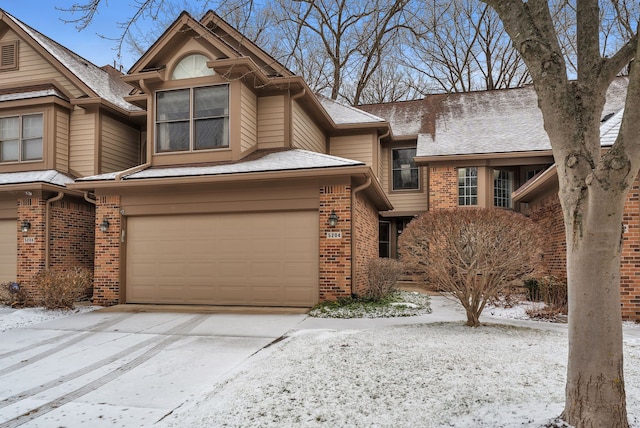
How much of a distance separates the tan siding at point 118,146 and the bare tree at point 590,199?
40.8 ft

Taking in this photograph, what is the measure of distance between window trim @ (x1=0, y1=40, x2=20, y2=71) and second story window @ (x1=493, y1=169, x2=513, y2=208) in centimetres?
1527

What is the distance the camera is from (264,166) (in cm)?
1008

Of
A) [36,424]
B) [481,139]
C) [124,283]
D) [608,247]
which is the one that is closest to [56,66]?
[124,283]

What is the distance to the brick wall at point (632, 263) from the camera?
8312 mm

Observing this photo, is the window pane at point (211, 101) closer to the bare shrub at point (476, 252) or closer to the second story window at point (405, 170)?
the bare shrub at point (476, 252)

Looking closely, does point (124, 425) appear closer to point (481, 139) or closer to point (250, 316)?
point (250, 316)

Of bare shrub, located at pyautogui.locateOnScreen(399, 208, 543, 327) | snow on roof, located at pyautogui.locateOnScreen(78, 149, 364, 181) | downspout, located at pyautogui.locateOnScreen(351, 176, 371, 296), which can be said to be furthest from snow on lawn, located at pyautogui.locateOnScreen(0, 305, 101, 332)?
bare shrub, located at pyautogui.locateOnScreen(399, 208, 543, 327)

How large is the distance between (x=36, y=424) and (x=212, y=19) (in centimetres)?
1119

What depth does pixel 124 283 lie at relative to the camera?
1082 cm

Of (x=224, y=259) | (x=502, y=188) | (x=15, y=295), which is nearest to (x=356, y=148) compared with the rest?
(x=502, y=188)

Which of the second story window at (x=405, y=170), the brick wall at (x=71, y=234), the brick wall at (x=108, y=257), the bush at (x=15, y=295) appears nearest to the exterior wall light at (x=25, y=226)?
the brick wall at (x=71, y=234)

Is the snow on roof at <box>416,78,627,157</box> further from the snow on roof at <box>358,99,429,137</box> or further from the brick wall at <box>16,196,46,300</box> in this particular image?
the brick wall at <box>16,196,46,300</box>

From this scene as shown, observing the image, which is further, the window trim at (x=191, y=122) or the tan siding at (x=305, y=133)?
the tan siding at (x=305, y=133)

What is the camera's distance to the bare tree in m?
3.08
